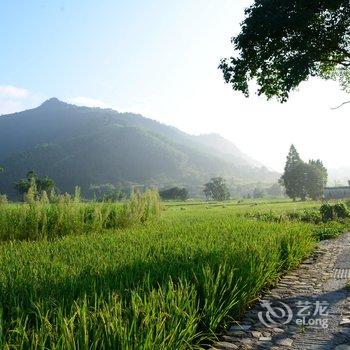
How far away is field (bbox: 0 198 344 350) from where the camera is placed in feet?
12.7

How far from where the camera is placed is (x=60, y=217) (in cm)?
1310

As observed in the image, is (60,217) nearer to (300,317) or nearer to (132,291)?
(300,317)

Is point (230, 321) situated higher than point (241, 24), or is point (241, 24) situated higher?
point (241, 24)

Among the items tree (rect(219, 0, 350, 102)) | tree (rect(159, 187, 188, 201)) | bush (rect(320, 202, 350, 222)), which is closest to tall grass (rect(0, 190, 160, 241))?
tree (rect(219, 0, 350, 102))

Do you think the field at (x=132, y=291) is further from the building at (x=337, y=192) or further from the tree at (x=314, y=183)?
the building at (x=337, y=192)

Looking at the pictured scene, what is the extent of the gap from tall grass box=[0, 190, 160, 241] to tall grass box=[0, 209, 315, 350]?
7.02 ft

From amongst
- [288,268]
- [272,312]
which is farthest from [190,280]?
[288,268]

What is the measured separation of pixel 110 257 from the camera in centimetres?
775

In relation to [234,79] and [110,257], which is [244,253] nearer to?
[110,257]

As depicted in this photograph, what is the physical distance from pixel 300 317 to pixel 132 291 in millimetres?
2933

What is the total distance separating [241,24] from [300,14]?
212 centimetres

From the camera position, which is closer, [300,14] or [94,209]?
[300,14]

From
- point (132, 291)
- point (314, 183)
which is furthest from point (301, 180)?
point (132, 291)

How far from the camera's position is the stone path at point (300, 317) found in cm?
513
